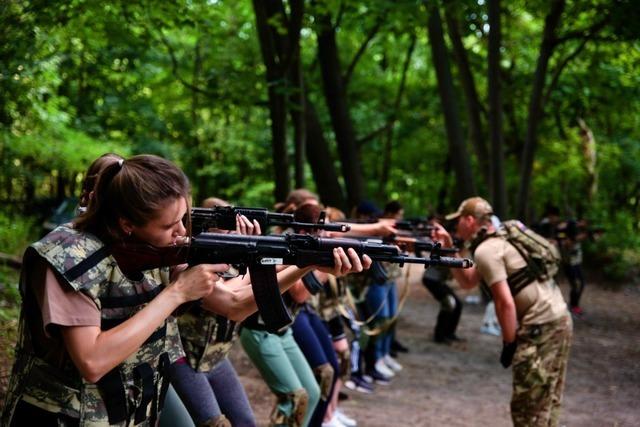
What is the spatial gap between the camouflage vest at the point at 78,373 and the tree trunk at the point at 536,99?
33.2 ft

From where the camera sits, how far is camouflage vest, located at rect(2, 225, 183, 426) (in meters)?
2.30

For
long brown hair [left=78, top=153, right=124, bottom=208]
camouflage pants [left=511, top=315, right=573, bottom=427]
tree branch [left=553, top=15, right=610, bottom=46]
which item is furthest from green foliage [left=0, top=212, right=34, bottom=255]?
tree branch [left=553, top=15, right=610, bottom=46]

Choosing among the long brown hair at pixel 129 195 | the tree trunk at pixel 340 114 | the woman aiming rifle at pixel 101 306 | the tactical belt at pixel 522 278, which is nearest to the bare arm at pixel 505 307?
the tactical belt at pixel 522 278

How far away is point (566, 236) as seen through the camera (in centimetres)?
1201

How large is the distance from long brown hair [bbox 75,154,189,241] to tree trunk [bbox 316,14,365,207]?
8936 millimetres

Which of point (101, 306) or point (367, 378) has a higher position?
point (101, 306)

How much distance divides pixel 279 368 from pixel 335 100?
24.7 feet

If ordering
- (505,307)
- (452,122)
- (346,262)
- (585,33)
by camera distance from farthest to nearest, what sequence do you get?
(452,122), (585,33), (505,307), (346,262)

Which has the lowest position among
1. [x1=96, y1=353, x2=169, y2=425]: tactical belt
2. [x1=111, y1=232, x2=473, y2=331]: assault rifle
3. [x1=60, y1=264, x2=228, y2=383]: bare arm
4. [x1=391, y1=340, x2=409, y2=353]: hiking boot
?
[x1=391, y1=340, x2=409, y2=353]: hiking boot

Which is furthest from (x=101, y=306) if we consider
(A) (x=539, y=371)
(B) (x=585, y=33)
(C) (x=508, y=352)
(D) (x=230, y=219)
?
(B) (x=585, y=33)

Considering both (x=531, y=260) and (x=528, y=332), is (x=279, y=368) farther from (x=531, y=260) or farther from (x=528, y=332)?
(x=531, y=260)

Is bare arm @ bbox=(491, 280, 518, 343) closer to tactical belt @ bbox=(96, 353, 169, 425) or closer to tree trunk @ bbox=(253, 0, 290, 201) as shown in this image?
tactical belt @ bbox=(96, 353, 169, 425)

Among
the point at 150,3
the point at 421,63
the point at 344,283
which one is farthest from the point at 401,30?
the point at 421,63

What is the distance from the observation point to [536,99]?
11758 mm
